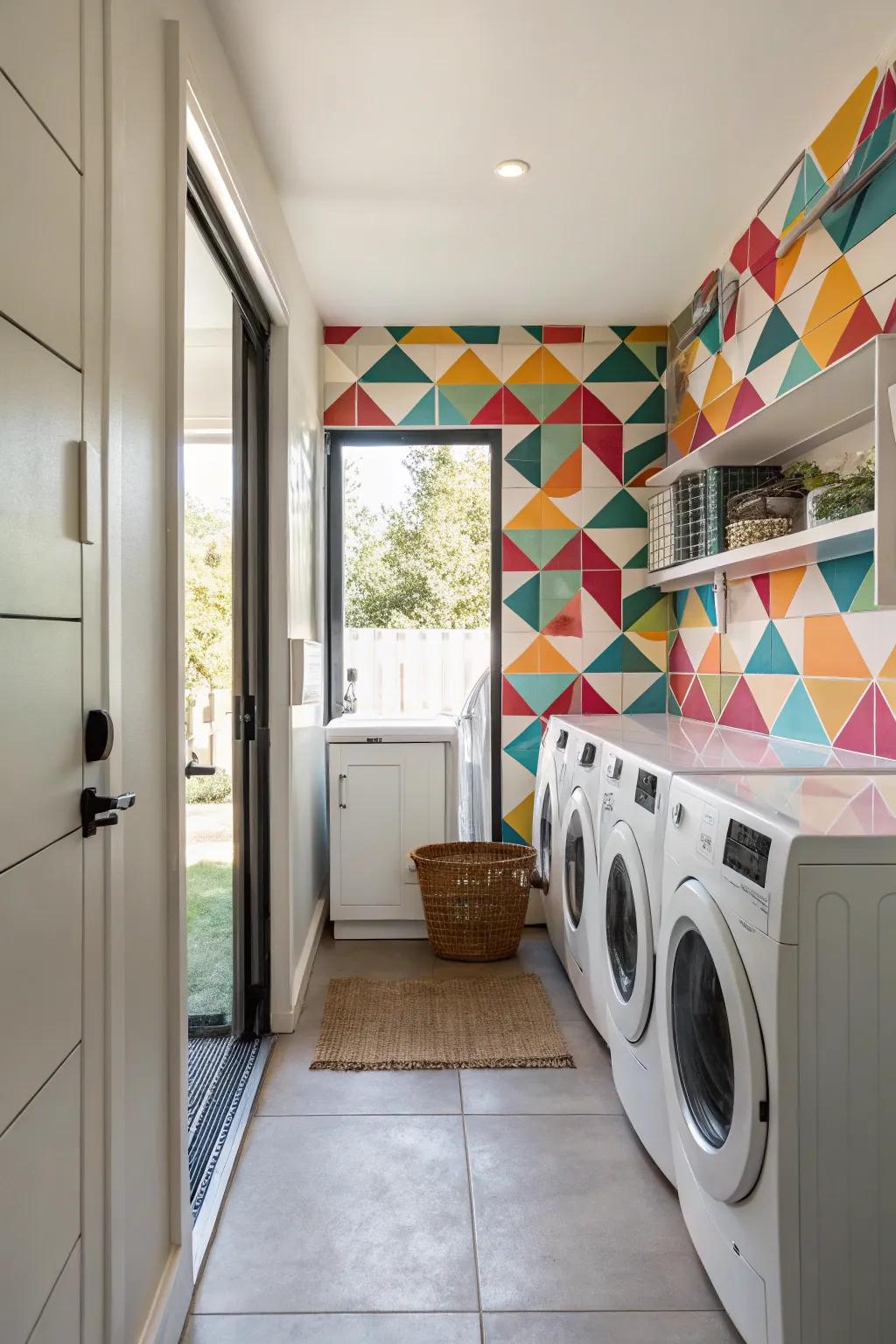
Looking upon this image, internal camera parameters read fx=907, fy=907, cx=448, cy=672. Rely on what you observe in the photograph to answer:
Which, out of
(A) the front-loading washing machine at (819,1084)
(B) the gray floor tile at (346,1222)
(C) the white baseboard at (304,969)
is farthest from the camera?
(C) the white baseboard at (304,969)

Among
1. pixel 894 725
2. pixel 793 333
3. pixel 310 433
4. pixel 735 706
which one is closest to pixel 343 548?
pixel 310 433

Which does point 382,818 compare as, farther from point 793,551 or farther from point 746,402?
point 746,402

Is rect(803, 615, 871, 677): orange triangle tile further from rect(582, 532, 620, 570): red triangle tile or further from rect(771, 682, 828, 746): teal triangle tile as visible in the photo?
rect(582, 532, 620, 570): red triangle tile

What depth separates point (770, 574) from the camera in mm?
2781

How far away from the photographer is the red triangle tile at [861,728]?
7.24ft

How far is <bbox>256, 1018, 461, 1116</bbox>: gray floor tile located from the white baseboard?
0.16 metres

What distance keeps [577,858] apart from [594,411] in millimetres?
1983

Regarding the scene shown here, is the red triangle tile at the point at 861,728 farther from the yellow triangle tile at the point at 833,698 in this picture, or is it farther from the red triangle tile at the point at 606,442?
the red triangle tile at the point at 606,442

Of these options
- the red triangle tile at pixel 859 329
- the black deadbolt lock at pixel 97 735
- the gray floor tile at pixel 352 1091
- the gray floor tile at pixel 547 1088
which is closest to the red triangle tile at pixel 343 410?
the red triangle tile at pixel 859 329

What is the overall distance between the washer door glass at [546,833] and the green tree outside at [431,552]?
0.90m

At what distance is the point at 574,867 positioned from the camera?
291 centimetres

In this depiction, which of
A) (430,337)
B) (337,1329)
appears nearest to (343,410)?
(430,337)

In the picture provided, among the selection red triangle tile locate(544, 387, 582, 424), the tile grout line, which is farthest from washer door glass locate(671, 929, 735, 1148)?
red triangle tile locate(544, 387, 582, 424)

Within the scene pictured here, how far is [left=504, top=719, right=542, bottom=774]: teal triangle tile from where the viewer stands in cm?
388
